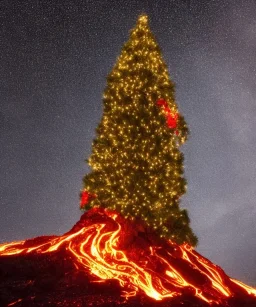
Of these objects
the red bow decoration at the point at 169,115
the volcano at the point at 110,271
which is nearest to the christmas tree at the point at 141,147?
the red bow decoration at the point at 169,115

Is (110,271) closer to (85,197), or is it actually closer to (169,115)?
(85,197)

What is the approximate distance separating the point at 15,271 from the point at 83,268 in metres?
1.92

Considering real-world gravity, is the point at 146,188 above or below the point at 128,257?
above

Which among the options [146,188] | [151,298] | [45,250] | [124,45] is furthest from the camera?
[124,45]

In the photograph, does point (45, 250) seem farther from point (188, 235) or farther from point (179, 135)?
point (179, 135)

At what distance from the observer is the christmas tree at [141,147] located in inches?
560

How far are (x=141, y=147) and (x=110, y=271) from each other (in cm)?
487

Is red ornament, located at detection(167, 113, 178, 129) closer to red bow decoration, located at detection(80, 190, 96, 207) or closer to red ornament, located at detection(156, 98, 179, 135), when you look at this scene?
red ornament, located at detection(156, 98, 179, 135)

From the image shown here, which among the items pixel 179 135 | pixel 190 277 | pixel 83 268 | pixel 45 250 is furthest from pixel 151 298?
pixel 179 135

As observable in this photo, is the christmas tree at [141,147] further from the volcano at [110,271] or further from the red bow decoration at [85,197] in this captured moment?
the volcano at [110,271]

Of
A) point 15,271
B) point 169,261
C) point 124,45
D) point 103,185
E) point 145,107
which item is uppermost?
point 124,45

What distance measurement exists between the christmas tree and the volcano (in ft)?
2.42

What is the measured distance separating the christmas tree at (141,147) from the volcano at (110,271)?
0.74 m

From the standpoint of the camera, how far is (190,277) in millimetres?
13555
